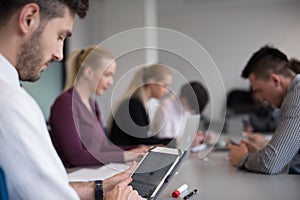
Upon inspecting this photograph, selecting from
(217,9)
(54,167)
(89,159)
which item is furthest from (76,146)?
(217,9)

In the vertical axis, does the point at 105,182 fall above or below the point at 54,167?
below

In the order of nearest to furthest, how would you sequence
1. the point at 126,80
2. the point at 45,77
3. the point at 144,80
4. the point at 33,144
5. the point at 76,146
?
the point at 33,144, the point at 76,146, the point at 126,80, the point at 144,80, the point at 45,77

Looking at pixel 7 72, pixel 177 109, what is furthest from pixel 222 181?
pixel 177 109

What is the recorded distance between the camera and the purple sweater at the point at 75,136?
1.56 metres

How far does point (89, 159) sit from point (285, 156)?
0.85m

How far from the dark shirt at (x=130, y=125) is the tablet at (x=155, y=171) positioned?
77 cm

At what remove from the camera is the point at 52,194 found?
738mm

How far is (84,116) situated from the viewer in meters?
1.68

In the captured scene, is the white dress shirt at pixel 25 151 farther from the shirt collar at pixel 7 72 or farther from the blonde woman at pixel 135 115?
the blonde woman at pixel 135 115

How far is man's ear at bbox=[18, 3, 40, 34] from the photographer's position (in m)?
0.80

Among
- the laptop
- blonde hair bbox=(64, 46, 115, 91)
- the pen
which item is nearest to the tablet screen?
the pen

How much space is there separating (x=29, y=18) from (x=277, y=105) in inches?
49.4

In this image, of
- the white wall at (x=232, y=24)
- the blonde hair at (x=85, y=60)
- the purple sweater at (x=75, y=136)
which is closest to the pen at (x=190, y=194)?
the purple sweater at (x=75, y=136)

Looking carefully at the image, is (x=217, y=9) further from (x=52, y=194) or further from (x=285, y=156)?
(x=52, y=194)
